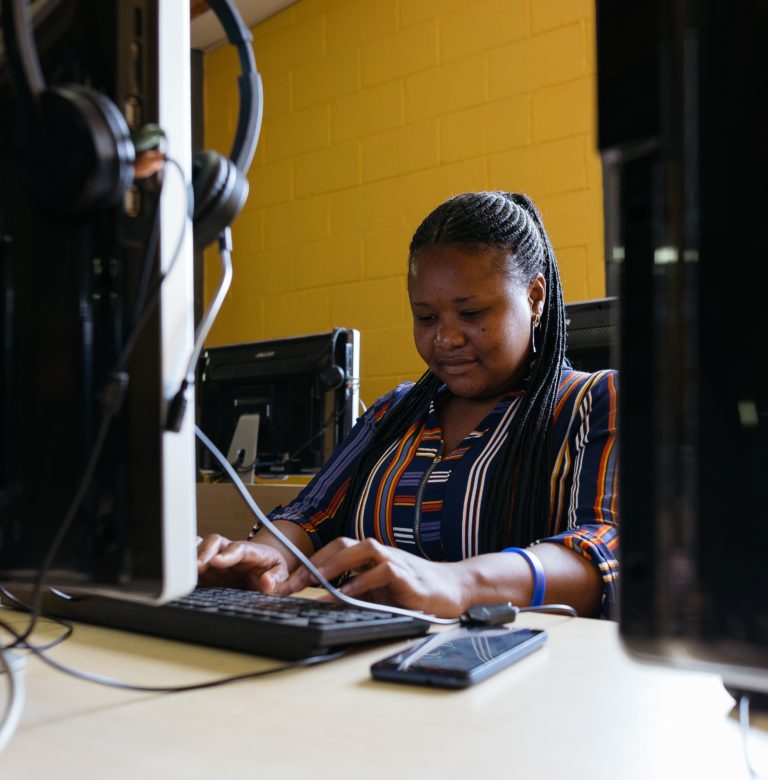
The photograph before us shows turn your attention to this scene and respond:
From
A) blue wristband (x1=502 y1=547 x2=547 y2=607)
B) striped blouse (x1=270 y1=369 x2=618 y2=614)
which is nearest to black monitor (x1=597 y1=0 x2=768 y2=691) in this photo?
blue wristband (x1=502 y1=547 x2=547 y2=607)

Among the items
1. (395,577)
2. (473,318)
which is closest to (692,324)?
(395,577)

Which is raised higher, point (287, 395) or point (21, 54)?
point (21, 54)

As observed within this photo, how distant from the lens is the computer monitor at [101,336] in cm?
47

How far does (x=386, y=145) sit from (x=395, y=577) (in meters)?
2.21

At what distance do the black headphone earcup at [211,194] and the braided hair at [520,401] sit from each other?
723 mm

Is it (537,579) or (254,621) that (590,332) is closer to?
(537,579)

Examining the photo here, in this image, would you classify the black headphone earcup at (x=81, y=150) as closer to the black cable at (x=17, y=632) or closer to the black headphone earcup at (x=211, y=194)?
the black headphone earcup at (x=211, y=194)

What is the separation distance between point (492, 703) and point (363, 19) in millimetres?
2718

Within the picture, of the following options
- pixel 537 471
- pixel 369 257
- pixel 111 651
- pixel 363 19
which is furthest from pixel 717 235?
pixel 363 19

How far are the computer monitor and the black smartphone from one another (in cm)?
15

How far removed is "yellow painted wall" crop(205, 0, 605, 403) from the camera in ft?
7.65

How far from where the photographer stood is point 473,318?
1.29 m

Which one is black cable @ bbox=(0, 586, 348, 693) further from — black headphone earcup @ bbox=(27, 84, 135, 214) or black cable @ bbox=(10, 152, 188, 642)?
black headphone earcup @ bbox=(27, 84, 135, 214)

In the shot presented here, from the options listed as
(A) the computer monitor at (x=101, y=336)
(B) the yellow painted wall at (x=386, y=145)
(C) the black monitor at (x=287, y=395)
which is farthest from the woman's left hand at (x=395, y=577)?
(B) the yellow painted wall at (x=386, y=145)
